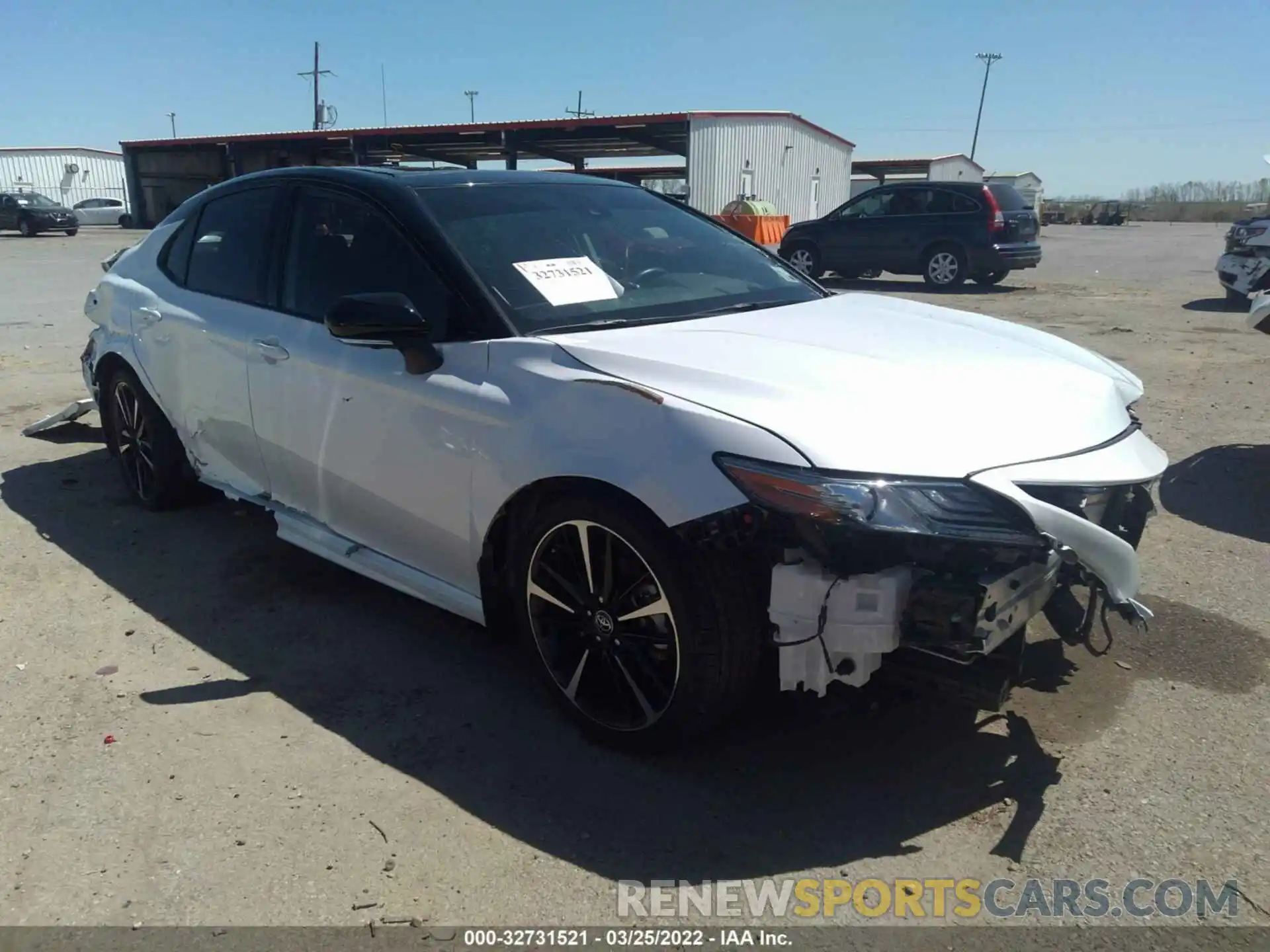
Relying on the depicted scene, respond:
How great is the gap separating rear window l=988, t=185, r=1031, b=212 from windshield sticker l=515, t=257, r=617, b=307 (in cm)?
1408

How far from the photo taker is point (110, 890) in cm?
238

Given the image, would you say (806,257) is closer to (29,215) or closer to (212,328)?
(212,328)

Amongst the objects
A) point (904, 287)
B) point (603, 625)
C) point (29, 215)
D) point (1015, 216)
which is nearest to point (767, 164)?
point (904, 287)

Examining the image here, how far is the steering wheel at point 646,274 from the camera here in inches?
139

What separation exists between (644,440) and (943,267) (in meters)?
14.9

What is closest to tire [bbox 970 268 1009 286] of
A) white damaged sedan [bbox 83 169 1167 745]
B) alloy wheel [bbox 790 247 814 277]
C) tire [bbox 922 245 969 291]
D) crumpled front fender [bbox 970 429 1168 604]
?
tire [bbox 922 245 969 291]

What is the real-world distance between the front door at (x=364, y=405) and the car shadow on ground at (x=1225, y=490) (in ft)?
12.8

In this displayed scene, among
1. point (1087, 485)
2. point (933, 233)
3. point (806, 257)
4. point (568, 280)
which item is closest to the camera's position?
point (1087, 485)

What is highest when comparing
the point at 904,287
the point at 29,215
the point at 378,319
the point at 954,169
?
the point at 954,169

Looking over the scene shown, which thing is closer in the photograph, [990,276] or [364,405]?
[364,405]

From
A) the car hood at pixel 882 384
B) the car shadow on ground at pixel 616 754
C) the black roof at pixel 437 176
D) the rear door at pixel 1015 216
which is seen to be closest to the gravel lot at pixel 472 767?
the car shadow on ground at pixel 616 754

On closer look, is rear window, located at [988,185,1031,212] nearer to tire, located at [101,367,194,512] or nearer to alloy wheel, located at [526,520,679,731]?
tire, located at [101,367,194,512]

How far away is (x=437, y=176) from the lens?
12.2ft

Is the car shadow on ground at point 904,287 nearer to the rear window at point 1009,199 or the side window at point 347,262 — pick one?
the rear window at point 1009,199
